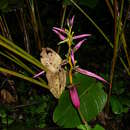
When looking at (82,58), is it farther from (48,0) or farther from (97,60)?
(48,0)

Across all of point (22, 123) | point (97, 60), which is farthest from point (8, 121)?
point (97, 60)

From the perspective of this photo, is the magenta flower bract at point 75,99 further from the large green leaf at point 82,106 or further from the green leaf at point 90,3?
the green leaf at point 90,3

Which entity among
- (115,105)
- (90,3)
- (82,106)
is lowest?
(115,105)

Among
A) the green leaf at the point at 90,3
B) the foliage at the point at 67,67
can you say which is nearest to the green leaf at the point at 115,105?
the foliage at the point at 67,67

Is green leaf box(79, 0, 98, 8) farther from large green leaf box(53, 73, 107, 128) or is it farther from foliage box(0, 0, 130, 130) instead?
large green leaf box(53, 73, 107, 128)

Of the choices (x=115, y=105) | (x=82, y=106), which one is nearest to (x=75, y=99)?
(x=82, y=106)

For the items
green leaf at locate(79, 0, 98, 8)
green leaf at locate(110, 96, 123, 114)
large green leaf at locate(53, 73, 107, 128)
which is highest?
green leaf at locate(79, 0, 98, 8)

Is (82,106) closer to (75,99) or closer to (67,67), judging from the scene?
(75,99)

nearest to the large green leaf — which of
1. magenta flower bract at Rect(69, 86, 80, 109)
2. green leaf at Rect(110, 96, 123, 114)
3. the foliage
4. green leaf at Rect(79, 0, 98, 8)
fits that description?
the foliage
